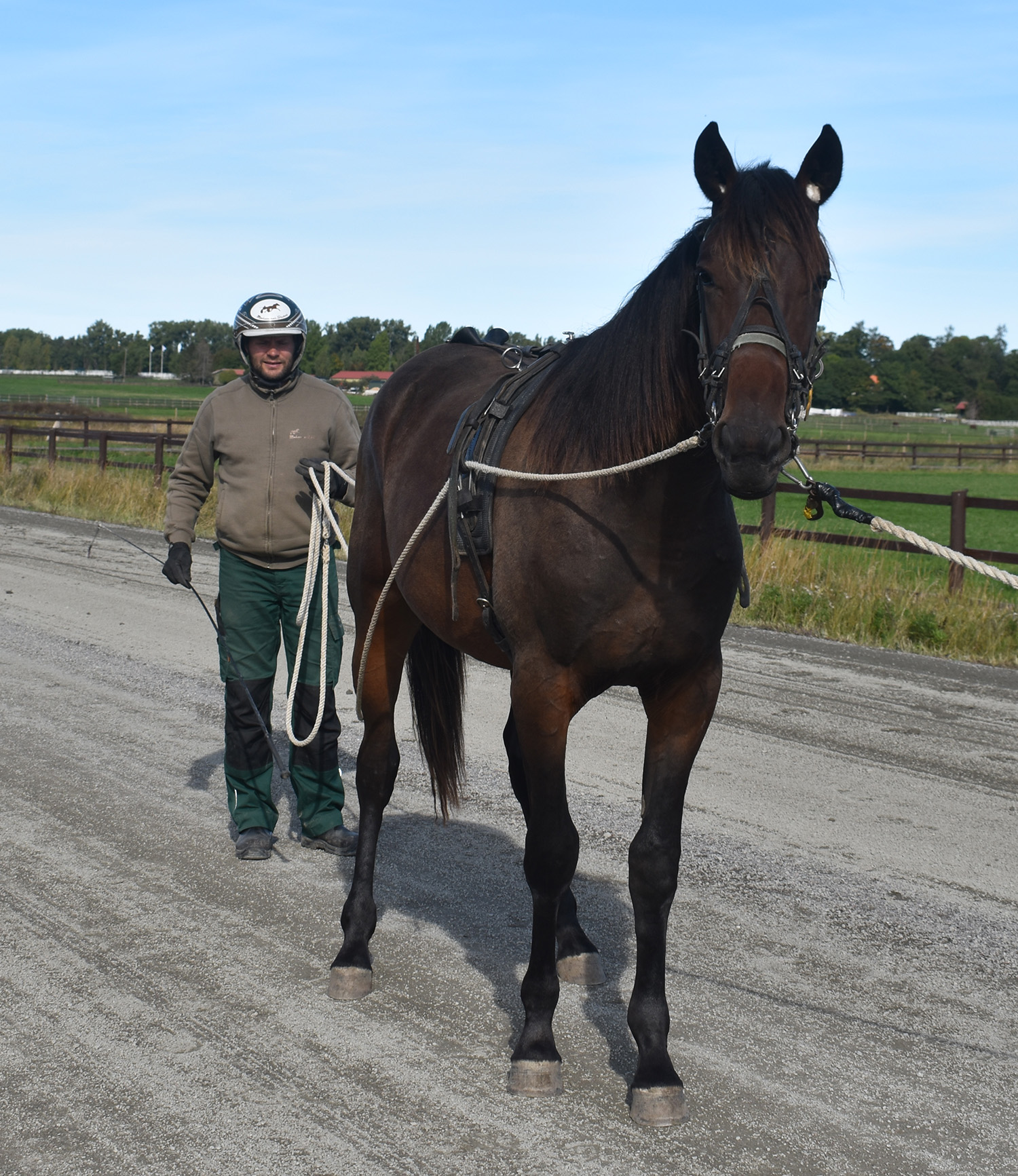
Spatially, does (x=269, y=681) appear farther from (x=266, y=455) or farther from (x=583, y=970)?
(x=583, y=970)

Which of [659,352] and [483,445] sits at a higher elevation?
[659,352]

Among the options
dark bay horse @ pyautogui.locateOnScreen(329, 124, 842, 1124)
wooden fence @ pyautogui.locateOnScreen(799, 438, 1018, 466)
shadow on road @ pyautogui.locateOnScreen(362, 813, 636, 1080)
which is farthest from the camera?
wooden fence @ pyautogui.locateOnScreen(799, 438, 1018, 466)

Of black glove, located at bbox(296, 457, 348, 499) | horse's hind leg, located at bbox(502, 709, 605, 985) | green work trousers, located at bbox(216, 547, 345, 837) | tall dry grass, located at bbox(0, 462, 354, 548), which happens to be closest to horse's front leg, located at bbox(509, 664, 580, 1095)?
horse's hind leg, located at bbox(502, 709, 605, 985)

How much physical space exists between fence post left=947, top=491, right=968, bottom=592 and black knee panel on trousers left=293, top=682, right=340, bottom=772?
647 centimetres

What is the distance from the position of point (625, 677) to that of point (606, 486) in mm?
500

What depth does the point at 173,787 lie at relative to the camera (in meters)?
5.39

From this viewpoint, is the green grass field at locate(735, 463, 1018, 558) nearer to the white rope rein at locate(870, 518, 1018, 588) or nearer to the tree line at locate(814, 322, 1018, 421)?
the white rope rein at locate(870, 518, 1018, 588)

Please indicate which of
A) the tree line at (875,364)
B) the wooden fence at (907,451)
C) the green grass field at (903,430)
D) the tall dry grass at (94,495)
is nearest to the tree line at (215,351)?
the tree line at (875,364)

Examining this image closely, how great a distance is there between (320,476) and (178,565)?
71cm

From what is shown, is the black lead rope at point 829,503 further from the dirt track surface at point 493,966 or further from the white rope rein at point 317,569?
the white rope rein at point 317,569

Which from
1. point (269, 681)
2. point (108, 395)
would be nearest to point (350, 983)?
point (269, 681)

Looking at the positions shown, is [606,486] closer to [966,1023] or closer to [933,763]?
[966,1023]

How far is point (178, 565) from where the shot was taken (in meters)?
4.97

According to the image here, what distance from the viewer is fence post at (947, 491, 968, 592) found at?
32.4 feet
